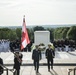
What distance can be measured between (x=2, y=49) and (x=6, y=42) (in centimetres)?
75

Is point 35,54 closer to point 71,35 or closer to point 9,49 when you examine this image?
point 9,49

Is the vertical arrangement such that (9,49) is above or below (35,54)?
below

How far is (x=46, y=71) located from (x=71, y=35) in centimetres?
4896

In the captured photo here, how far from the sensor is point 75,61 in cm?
2205

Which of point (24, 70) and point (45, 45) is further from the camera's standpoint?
point (45, 45)

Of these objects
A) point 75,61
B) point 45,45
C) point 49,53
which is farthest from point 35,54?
point 45,45

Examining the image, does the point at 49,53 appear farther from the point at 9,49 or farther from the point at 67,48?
the point at 9,49

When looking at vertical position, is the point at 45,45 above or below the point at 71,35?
above

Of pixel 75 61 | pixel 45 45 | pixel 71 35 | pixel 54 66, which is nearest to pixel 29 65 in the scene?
pixel 54 66

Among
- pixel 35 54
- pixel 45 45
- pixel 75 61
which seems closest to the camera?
pixel 35 54

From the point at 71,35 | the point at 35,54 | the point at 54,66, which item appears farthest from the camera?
the point at 71,35

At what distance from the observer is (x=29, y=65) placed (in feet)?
68.7

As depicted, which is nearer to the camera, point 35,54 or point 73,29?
point 35,54

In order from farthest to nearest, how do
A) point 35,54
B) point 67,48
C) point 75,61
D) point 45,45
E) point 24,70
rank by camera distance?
1. point 67,48
2. point 45,45
3. point 75,61
4. point 24,70
5. point 35,54
